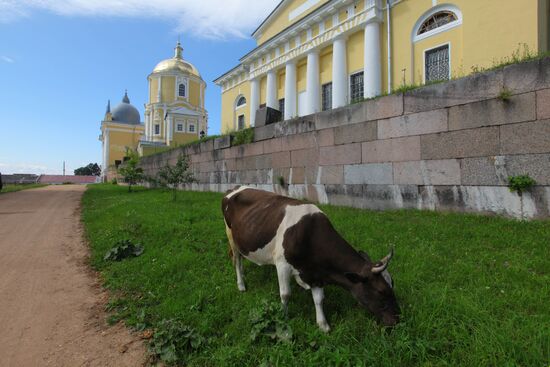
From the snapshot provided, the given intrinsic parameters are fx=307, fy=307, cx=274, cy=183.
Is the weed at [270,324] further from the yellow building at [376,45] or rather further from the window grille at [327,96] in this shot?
the window grille at [327,96]

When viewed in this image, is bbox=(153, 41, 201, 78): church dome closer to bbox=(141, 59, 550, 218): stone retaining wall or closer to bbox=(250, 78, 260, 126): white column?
bbox=(250, 78, 260, 126): white column

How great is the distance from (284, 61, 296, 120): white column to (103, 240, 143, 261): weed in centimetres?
1655

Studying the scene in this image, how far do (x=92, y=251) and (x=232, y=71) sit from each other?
24.3 metres

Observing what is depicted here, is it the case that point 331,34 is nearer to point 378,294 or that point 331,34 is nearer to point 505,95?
point 505,95

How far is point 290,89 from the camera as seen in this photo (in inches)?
827

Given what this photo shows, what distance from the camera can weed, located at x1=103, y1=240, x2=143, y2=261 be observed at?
18.2ft

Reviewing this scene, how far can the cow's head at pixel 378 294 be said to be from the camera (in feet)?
8.91

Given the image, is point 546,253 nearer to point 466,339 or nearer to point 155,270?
point 466,339

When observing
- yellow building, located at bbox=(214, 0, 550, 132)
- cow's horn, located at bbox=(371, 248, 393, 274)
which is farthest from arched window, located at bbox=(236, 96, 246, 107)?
cow's horn, located at bbox=(371, 248, 393, 274)

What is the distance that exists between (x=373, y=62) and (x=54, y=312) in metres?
16.4

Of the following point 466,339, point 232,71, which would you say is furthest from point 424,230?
point 232,71

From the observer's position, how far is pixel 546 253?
3875mm

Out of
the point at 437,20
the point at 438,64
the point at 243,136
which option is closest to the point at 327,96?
the point at 438,64

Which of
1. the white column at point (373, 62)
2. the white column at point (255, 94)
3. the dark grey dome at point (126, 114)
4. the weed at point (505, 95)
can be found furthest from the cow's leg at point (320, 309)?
the dark grey dome at point (126, 114)
